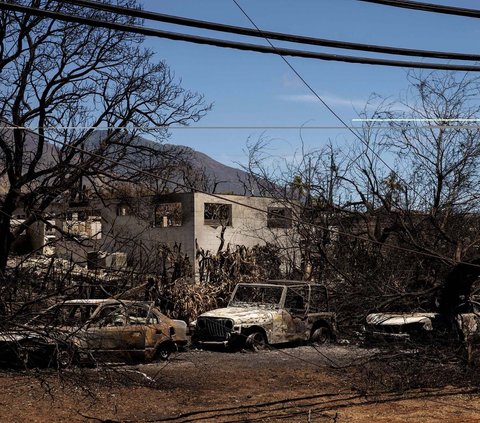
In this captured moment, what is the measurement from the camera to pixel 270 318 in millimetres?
19562

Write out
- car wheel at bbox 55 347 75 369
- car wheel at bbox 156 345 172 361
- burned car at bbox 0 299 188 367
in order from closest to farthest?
1. car wheel at bbox 55 347 75 369
2. burned car at bbox 0 299 188 367
3. car wheel at bbox 156 345 172 361

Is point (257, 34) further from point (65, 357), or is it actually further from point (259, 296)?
point (259, 296)

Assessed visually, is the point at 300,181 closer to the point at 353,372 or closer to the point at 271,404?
the point at 353,372

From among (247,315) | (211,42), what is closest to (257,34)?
(211,42)

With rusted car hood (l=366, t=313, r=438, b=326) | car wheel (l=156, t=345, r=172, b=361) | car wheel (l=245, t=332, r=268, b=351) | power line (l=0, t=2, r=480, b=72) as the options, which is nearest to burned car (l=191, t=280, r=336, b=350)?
car wheel (l=245, t=332, r=268, b=351)

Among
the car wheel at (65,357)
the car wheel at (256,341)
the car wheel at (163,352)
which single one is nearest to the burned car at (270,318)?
the car wheel at (256,341)

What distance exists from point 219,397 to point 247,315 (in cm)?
671

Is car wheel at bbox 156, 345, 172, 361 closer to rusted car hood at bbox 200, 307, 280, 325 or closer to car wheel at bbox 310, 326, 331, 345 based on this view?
rusted car hood at bbox 200, 307, 280, 325

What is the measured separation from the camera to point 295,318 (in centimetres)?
2014

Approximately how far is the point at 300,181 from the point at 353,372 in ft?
45.8

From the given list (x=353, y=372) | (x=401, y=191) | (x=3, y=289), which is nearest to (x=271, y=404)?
(x=353, y=372)

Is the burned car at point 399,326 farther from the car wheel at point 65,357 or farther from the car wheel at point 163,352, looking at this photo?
the car wheel at point 65,357

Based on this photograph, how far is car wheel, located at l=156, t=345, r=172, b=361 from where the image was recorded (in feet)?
55.8

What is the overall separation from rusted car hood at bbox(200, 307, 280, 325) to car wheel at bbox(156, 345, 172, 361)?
7.44 feet
